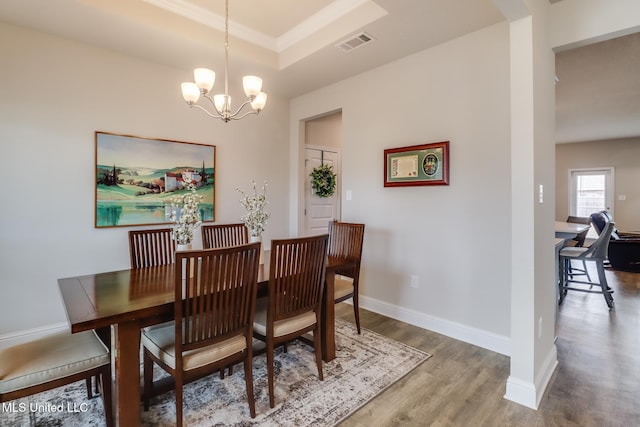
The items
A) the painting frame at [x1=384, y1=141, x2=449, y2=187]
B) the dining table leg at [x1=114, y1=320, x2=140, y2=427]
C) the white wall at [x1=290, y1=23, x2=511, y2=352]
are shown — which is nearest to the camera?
the dining table leg at [x1=114, y1=320, x2=140, y2=427]

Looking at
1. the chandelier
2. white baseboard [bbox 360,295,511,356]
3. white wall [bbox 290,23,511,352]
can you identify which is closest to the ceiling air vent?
white wall [bbox 290,23,511,352]

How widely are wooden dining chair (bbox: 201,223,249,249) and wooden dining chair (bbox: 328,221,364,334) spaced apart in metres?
0.89

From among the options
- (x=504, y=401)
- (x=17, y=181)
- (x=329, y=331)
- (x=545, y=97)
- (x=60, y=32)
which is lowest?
(x=504, y=401)

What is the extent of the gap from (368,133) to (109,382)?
122 inches

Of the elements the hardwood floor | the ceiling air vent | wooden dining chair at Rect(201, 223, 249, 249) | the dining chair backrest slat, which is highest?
the ceiling air vent

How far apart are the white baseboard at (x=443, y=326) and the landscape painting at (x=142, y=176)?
224 cm

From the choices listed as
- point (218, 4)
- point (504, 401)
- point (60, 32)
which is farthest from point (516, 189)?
point (60, 32)

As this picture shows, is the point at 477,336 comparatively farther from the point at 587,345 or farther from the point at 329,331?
the point at 329,331

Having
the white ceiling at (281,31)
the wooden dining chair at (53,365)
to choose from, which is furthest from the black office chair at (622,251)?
the wooden dining chair at (53,365)

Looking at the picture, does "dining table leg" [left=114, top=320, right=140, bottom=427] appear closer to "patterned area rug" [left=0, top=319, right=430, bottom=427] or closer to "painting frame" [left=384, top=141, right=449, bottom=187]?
"patterned area rug" [left=0, top=319, right=430, bottom=427]

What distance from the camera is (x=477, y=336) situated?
8.95 ft

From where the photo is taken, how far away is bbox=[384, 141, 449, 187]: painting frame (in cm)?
291

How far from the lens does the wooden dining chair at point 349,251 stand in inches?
109

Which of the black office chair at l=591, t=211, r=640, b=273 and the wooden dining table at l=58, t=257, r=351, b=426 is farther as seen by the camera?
the black office chair at l=591, t=211, r=640, b=273
